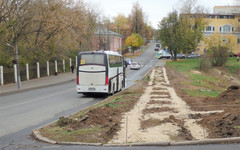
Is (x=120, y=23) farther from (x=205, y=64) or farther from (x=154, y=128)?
(x=154, y=128)

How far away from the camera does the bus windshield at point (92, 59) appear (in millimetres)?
20359

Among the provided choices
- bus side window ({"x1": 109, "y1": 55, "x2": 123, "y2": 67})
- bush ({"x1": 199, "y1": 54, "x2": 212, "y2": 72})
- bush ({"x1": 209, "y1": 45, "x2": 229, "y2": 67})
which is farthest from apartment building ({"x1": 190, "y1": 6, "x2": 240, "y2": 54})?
bus side window ({"x1": 109, "y1": 55, "x2": 123, "y2": 67})

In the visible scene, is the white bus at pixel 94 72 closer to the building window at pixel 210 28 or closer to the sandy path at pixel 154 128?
the sandy path at pixel 154 128

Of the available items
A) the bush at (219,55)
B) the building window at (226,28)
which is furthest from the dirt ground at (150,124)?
the building window at (226,28)

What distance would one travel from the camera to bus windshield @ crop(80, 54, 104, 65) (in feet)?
66.8

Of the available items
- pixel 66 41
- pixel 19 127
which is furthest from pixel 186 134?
pixel 66 41

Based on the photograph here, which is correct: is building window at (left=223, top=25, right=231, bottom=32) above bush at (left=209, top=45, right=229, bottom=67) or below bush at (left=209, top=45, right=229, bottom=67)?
above

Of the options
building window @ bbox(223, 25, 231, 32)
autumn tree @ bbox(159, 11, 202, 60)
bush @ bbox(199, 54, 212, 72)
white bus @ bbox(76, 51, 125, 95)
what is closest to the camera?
white bus @ bbox(76, 51, 125, 95)

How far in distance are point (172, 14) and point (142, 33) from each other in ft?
159

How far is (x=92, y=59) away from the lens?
20.4 m

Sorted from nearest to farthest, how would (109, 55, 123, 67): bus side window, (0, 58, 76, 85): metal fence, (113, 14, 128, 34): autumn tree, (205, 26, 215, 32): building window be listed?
(109, 55, 123, 67): bus side window → (0, 58, 76, 85): metal fence → (205, 26, 215, 32): building window → (113, 14, 128, 34): autumn tree

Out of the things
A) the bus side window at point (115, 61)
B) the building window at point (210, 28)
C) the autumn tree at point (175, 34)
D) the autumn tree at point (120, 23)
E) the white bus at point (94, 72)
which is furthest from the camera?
the autumn tree at point (120, 23)

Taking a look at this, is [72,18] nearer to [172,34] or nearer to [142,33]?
[172,34]

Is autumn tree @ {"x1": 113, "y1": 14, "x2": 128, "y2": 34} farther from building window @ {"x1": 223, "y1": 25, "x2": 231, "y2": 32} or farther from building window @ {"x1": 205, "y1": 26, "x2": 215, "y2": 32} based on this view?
building window @ {"x1": 223, "y1": 25, "x2": 231, "y2": 32}
